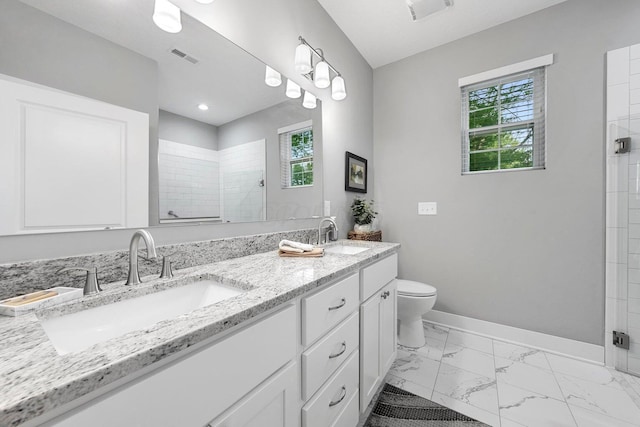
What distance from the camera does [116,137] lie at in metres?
0.84

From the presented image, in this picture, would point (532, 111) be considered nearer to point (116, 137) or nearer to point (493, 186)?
point (493, 186)

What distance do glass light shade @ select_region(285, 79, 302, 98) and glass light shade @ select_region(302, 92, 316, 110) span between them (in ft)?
0.21

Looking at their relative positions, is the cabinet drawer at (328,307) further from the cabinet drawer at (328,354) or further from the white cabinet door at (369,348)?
the white cabinet door at (369,348)

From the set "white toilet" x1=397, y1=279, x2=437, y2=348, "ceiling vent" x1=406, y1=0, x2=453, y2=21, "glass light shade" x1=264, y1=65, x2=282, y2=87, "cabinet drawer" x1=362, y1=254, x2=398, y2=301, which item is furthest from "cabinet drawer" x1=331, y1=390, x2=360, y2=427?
"ceiling vent" x1=406, y1=0, x2=453, y2=21

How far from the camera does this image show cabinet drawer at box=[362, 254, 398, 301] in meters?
1.23

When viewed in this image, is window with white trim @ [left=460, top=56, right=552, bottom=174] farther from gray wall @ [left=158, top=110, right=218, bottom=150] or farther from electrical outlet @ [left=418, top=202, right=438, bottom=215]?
gray wall @ [left=158, top=110, right=218, bottom=150]

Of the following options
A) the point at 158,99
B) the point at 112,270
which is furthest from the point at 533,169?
the point at 112,270

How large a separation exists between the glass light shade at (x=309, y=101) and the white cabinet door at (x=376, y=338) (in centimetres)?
129

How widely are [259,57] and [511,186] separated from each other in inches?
83.1

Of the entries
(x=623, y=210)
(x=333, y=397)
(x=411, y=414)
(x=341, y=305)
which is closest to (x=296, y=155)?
(x=341, y=305)

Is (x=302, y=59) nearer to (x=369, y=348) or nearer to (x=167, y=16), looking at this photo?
(x=167, y=16)

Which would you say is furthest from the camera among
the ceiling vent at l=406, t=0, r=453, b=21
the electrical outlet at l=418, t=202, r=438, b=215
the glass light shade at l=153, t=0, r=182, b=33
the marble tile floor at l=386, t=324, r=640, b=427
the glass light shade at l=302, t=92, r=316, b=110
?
the electrical outlet at l=418, t=202, r=438, b=215

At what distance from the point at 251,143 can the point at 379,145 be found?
5.63 feet

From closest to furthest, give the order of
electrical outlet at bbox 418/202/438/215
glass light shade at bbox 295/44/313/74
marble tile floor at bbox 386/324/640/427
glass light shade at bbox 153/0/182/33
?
glass light shade at bbox 153/0/182/33, marble tile floor at bbox 386/324/640/427, glass light shade at bbox 295/44/313/74, electrical outlet at bbox 418/202/438/215
